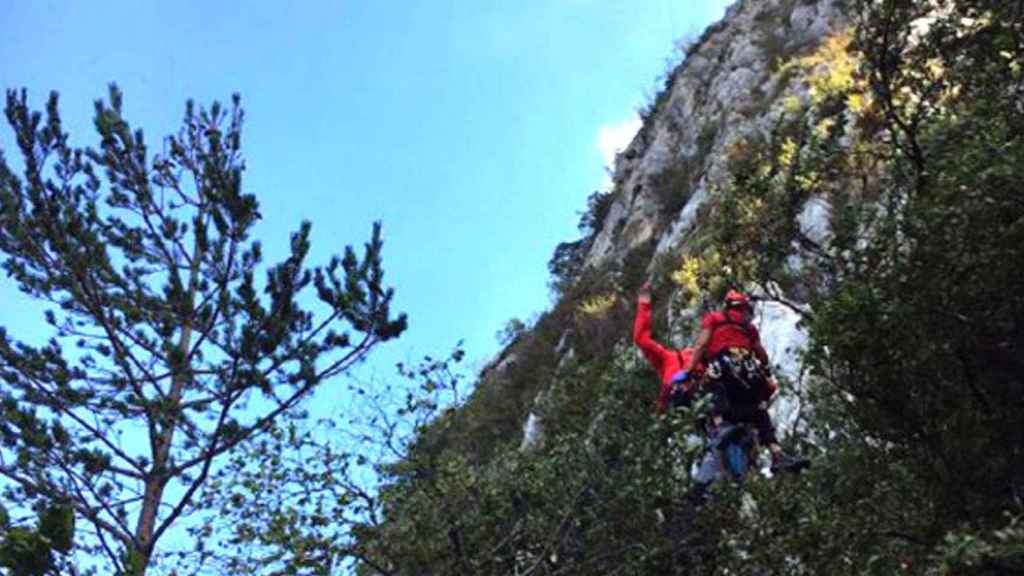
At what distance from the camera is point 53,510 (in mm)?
3457

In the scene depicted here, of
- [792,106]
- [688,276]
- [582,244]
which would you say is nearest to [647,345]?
[688,276]

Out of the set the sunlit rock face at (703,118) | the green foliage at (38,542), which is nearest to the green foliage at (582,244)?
the sunlit rock face at (703,118)

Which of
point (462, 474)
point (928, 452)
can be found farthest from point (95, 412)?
point (928, 452)

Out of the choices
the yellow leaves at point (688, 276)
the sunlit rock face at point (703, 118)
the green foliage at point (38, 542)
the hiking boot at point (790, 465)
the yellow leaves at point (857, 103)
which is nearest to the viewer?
the green foliage at point (38, 542)

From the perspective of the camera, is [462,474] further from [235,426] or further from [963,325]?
[235,426]

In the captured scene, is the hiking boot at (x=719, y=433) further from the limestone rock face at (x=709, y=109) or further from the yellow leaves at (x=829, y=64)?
the limestone rock face at (x=709, y=109)

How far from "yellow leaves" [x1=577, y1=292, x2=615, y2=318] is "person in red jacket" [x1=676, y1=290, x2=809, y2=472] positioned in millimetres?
9213

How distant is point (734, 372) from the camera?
7.14m

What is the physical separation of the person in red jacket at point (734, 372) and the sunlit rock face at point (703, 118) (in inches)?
179

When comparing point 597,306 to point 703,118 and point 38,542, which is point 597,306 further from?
point 38,542

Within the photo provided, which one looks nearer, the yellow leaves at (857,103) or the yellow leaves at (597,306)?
the yellow leaves at (857,103)

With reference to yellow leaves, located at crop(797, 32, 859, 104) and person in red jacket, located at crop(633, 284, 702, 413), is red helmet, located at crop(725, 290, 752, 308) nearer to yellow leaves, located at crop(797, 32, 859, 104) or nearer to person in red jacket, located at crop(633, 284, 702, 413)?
person in red jacket, located at crop(633, 284, 702, 413)

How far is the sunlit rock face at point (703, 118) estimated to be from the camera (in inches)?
685

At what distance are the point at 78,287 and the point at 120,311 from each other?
0.55 metres
